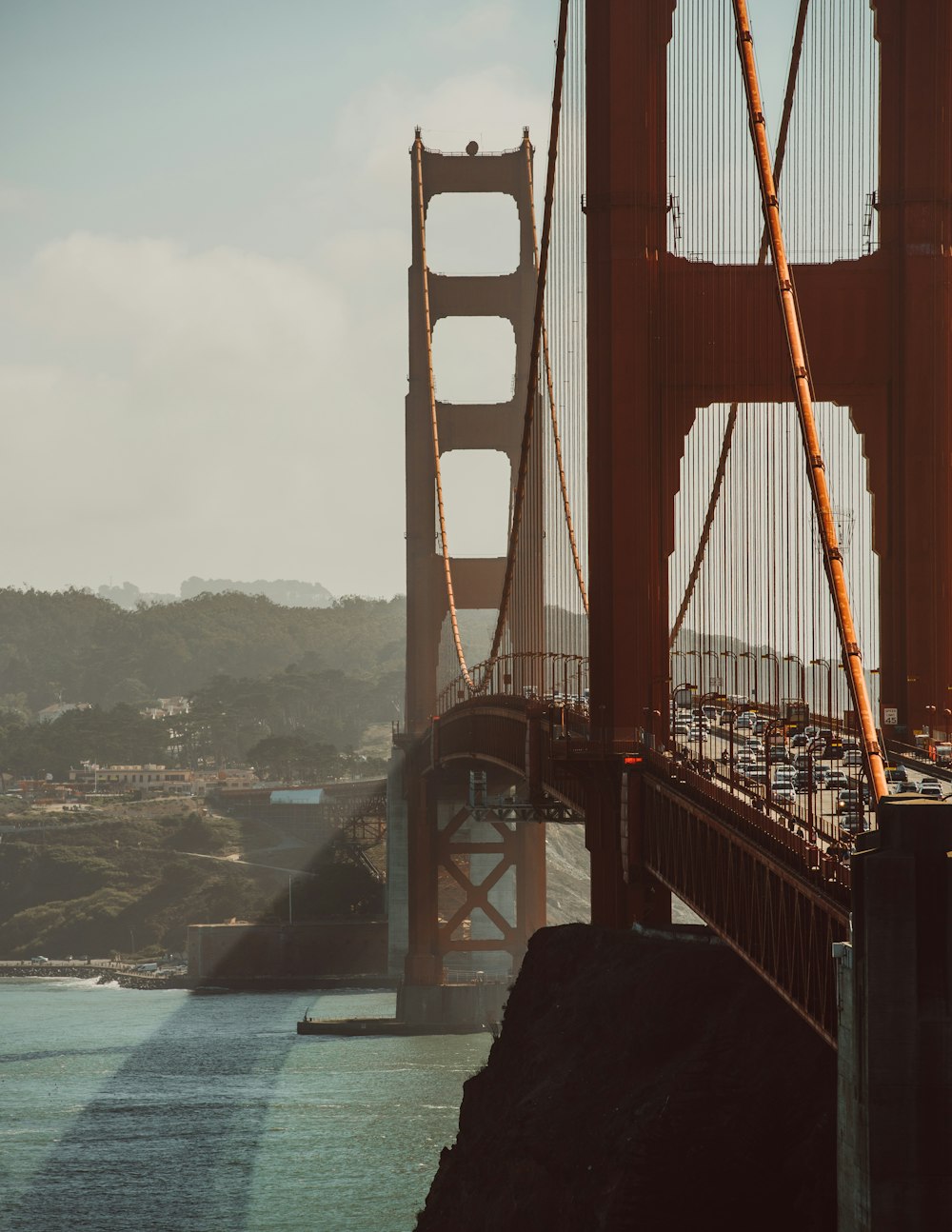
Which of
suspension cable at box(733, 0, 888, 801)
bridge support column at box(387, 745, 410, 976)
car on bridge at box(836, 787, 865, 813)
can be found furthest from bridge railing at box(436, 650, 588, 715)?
car on bridge at box(836, 787, 865, 813)

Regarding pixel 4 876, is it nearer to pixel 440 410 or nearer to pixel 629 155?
pixel 440 410

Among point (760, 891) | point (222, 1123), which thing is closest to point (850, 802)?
point (760, 891)

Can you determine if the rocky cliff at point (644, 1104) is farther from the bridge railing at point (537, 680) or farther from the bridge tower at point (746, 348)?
the bridge railing at point (537, 680)

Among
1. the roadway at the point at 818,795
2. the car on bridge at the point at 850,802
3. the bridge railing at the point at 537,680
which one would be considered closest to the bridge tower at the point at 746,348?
the roadway at the point at 818,795

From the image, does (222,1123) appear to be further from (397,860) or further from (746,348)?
(746,348)

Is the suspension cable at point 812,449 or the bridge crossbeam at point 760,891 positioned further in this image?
the suspension cable at point 812,449

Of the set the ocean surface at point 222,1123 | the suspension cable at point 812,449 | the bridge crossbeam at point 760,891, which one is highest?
the suspension cable at point 812,449
